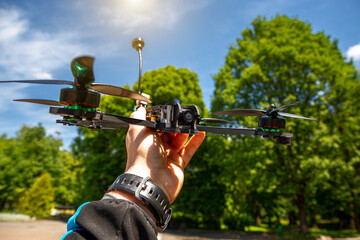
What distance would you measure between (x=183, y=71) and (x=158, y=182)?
952 inches

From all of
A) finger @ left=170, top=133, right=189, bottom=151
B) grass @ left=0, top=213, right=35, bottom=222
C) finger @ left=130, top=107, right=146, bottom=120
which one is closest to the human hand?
finger @ left=130, top=107, right=146, bottom=120

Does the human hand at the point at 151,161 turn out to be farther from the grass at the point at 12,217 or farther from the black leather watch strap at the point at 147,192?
the grass at the point at 12,217

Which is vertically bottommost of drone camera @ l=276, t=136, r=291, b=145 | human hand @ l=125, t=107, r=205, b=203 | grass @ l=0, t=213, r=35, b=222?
grass @ l=0, t=213, r=35, b=222

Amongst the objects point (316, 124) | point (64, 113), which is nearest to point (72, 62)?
point (64, 113)

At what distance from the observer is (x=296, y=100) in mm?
18938

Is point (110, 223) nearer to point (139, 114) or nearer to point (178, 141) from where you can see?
point (139, 114)

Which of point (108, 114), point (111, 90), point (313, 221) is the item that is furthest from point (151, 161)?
point (313, 221)

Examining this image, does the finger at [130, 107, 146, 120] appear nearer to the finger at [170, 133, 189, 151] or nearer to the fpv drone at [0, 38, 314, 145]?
the fpv drone at [0, 38, 314, 145]

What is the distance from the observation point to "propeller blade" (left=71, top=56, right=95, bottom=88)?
57.5 inches

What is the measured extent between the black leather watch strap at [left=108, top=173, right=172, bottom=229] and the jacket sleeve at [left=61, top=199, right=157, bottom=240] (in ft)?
0.58

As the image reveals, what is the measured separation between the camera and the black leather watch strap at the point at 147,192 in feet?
4.97

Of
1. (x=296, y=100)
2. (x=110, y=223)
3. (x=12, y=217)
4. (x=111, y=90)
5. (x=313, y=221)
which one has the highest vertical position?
(x=296, y=100)

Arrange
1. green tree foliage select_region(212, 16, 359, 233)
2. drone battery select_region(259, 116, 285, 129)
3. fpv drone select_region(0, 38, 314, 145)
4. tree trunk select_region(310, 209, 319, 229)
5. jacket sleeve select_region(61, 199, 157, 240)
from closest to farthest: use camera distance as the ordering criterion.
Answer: jacket sleeve select_region(61, 199, 157, 240) < fpv drone select_region(0, 38, 314, 145) < drone battery select_region(259, 116, 285, 129) < green tree foliage select_region(212, 16, 359, 233) < tree trunk select_region(310, 209, 319, 229)

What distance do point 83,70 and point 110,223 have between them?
856mm
